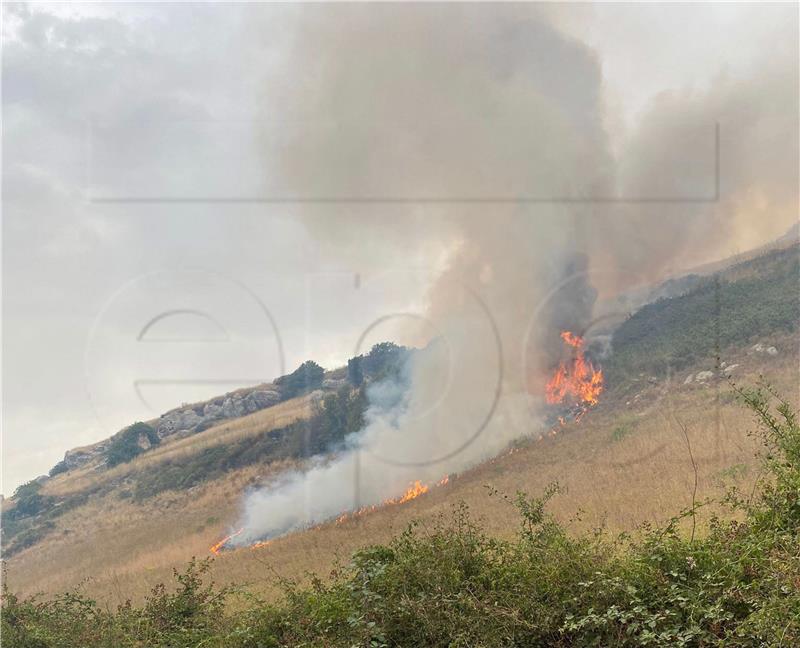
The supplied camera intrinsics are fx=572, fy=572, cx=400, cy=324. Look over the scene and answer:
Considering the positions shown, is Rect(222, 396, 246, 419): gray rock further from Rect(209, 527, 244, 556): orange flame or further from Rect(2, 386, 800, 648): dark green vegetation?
Rect(2, 386, 800, 648): dark green vegetation

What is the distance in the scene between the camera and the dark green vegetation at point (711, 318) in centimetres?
2864

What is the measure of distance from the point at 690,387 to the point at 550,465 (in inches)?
332

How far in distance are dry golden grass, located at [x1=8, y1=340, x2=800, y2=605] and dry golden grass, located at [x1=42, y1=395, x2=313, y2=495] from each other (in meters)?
7.16

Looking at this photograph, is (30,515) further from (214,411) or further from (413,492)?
(413,492)

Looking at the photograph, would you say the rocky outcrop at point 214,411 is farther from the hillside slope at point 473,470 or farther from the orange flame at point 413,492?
the orange flame at point 413,492

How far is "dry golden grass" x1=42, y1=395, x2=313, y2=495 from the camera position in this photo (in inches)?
1589

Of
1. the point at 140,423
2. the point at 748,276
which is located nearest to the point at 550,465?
the point at 748,276

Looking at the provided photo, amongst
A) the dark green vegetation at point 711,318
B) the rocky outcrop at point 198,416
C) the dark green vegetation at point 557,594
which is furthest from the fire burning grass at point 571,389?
the rocky outcrop at point 198,416

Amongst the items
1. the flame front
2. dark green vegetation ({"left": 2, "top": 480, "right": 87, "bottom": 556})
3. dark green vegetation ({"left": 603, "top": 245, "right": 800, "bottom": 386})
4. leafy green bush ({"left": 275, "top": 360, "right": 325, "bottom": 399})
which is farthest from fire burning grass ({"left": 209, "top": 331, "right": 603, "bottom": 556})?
dark green vegetation ({"left": 2, "top": 480, "right": 87, "bottom": 556})

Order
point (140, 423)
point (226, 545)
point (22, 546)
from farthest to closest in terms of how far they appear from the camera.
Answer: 1. point (140, 423)
2. point (22, 546)
3. point (226, 545)

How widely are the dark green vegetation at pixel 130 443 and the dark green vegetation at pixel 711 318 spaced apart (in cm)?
3923

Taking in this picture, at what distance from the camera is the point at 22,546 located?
119ft

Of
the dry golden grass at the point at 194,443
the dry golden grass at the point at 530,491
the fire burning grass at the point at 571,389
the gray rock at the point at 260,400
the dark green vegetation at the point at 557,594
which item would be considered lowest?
the dark green vegetation at the point at 557,594

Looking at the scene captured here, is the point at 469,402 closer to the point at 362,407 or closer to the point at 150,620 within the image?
the point at 362,407
